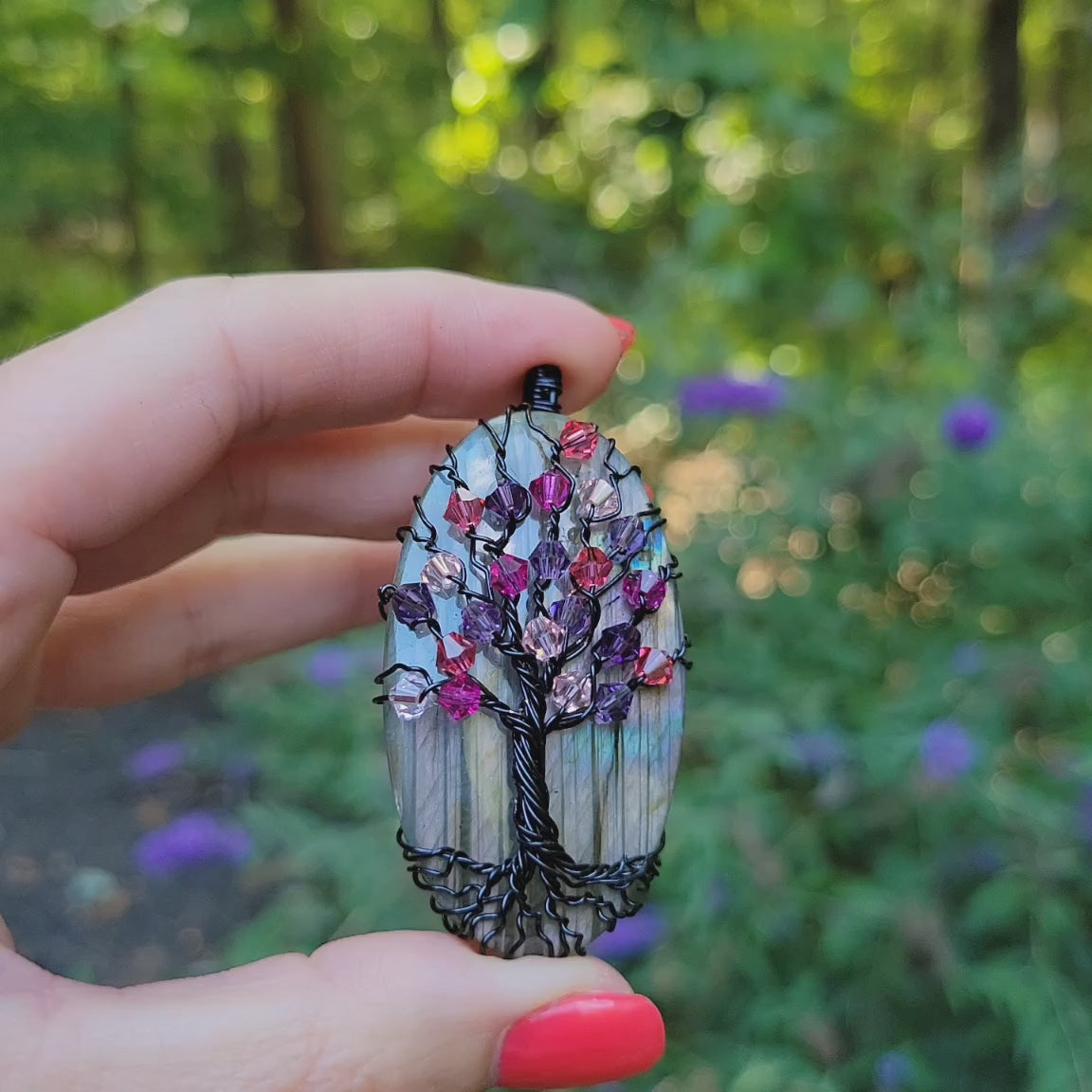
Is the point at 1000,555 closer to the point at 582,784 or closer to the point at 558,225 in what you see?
the point at 582,784

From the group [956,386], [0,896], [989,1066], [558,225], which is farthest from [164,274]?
[989,1066]

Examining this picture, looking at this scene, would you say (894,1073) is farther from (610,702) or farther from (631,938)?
(610,702)

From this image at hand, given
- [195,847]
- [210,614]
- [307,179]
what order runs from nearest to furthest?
[210,614] < [195,847] < [307,179]

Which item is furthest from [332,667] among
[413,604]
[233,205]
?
[233,205]

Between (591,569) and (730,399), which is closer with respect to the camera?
(591,569)

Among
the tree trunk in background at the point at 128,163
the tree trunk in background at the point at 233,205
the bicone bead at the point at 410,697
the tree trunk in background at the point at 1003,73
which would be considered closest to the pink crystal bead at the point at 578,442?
the bicone bead at the point at 410,697

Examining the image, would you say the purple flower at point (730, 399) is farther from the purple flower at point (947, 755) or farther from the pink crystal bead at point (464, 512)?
the pink crystal bead at point (464, 512)
